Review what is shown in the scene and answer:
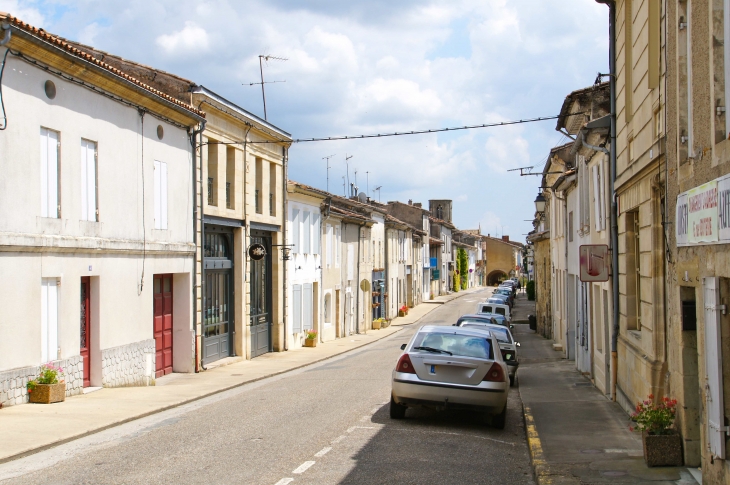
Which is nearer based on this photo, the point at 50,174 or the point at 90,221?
the point at 50,174

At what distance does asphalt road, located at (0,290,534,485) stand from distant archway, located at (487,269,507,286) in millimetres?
110264

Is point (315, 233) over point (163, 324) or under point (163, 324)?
over

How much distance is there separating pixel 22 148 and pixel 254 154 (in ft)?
43.3

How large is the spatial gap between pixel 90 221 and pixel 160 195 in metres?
3.70

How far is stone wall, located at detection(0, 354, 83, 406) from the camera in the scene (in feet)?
41.7

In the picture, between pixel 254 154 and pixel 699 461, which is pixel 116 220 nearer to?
pixel 254 154

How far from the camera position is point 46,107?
14.2m

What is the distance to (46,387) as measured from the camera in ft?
44.3

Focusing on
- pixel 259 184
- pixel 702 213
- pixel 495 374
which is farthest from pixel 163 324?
pixel 702 213

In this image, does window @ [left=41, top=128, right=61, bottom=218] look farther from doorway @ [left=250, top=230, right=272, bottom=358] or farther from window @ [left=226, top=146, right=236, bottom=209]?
doorway @ [left=250, top=230, right=272, bottom=358]

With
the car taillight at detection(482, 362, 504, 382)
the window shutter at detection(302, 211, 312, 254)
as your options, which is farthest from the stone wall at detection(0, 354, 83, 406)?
the window shutter at detection(302, 211, 312, 254)

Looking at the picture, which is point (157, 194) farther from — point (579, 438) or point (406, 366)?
point (579, 438)

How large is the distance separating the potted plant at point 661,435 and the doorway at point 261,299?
61.6 ft

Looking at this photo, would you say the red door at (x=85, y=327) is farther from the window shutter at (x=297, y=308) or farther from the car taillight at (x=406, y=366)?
the window shutter at (x=297, y=308)
